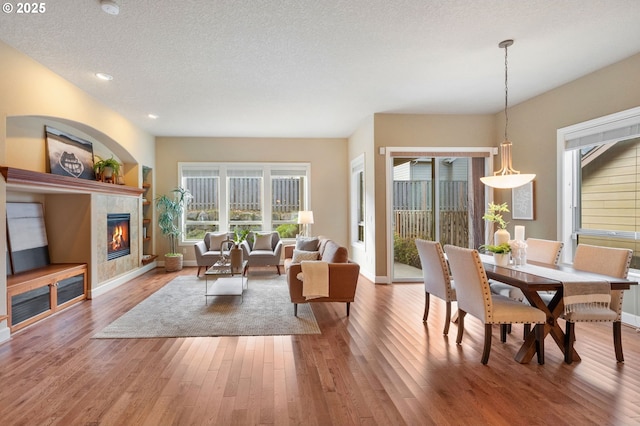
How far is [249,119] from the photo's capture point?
6.23 metres

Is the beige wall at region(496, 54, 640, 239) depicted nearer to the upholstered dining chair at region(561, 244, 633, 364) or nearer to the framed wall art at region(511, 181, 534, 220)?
the framed wall art at region(511, 181, 534, 220)

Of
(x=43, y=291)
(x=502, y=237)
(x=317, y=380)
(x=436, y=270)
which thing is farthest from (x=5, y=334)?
(x=502, y=237)

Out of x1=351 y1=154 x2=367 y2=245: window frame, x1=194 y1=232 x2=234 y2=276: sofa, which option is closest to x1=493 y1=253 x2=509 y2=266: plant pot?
x1=351 y1=154 x2=367 y2=245: window frame

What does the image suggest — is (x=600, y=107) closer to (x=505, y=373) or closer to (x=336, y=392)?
(x=505, y=373)

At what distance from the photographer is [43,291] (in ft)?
13.1

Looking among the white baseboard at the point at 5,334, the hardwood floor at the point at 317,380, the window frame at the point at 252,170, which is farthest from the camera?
the window frame at the point at 252,170

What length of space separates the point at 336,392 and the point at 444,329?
1.63 meters

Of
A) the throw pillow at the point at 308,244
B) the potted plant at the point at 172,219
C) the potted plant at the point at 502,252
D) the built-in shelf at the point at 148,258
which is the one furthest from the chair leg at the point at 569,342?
the built-in shelf at the point at 148,258

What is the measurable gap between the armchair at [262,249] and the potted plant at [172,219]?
161 cm

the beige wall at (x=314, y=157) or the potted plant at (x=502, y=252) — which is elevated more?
the beige wall at (x=314, y=157)

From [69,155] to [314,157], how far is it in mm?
4690

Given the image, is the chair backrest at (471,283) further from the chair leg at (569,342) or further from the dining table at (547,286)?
the chair leg at (569,342)

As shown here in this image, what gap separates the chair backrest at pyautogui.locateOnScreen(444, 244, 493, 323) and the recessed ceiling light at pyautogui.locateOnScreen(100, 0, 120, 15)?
3541mm

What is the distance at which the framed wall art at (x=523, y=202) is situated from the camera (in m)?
5.21
